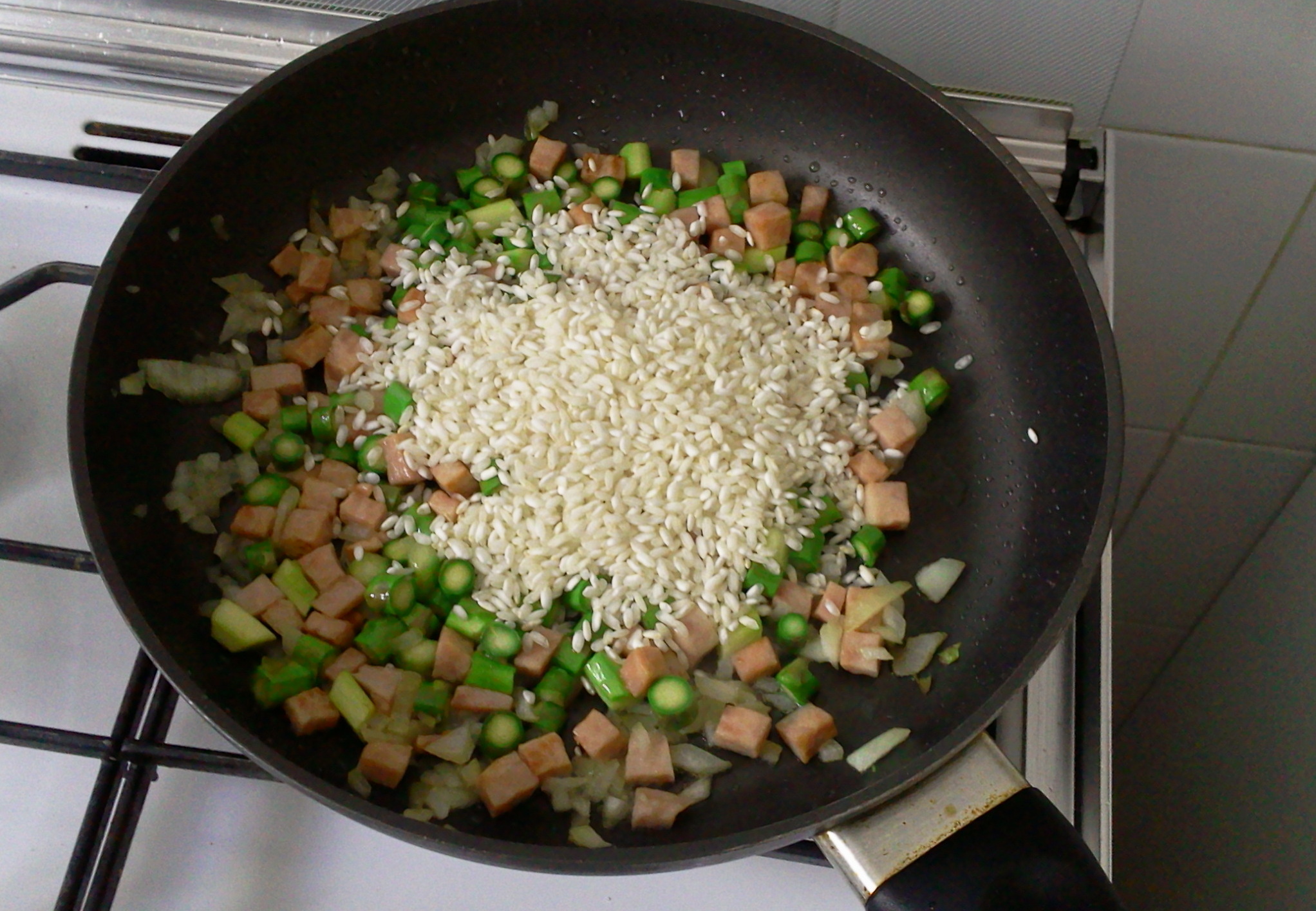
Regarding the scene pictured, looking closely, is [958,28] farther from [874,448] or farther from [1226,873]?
[1226,873]

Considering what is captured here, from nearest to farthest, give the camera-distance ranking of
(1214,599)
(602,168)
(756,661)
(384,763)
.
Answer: (384,763) < (756,661) < (602,168) < (1214,599)

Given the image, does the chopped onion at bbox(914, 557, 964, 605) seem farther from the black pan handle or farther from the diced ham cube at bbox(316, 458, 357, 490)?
the black pan handle

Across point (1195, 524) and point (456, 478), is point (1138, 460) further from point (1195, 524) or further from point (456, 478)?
point (456, 478)

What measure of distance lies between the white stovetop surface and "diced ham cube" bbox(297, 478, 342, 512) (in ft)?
0.59

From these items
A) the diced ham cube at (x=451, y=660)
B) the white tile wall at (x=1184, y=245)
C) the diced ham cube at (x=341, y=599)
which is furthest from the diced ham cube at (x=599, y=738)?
the white tile wall at (x=1184, y=245)

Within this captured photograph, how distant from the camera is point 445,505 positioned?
37.4 inches

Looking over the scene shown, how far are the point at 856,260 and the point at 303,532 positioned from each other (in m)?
0.60

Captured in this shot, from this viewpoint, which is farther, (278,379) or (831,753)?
(278,379)

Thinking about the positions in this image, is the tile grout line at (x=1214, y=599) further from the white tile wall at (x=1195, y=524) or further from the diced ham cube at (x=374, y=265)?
the diced ham cube at (x=374, y=265)

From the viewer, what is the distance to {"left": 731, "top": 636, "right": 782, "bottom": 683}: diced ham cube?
2.96ft

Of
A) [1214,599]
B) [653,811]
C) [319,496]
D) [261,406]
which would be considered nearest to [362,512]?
[319,496]

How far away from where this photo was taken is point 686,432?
3.15 ft

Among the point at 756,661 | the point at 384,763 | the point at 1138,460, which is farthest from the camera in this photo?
the point at 1138,460

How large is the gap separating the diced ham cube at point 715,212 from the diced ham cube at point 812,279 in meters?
0.09
